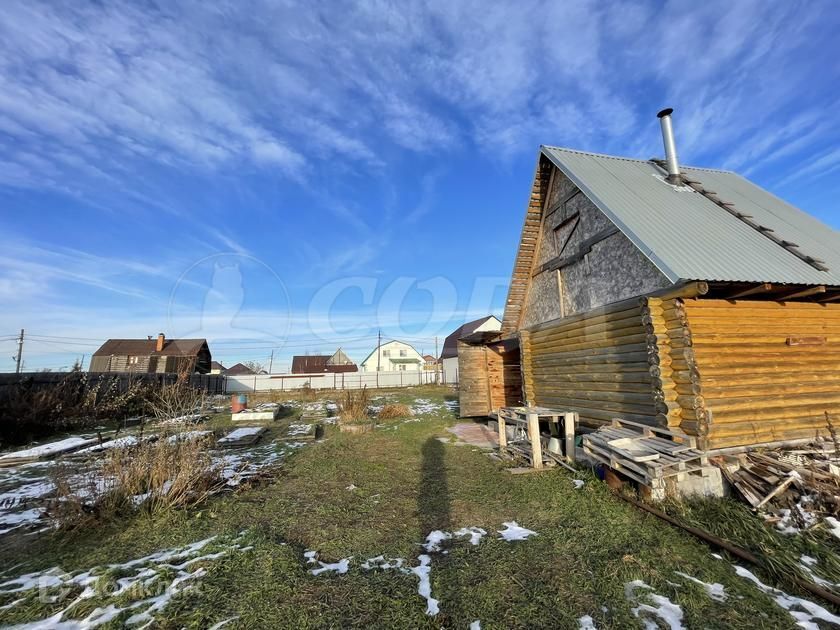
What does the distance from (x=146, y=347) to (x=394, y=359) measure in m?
32.9

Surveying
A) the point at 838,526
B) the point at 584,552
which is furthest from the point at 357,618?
the point at 838,526

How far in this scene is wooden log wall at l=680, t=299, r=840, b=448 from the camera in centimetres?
655

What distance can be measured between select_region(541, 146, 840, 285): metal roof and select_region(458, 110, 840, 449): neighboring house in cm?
4

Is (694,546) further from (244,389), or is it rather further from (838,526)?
(244,389)

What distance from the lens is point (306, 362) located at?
5994 centimetres

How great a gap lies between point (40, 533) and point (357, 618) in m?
4.60

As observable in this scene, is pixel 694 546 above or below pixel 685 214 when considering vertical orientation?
below

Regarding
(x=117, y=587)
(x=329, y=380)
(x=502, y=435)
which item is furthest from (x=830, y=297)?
(x=329, y=380)

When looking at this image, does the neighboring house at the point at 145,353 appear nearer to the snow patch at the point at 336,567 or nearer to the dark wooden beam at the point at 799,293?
the snow patch at the point at 336,567

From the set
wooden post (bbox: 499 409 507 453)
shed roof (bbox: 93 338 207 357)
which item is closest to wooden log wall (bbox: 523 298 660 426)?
wooden post (bbox: 499 409 507 453)

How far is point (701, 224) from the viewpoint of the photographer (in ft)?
26.2

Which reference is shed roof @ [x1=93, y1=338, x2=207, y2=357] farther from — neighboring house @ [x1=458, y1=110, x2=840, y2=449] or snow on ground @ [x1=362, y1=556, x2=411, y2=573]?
snow on ground @ [x1=362, y1=556, x2=411, y2=573]

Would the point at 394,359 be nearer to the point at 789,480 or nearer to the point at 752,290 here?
the point at 752,290

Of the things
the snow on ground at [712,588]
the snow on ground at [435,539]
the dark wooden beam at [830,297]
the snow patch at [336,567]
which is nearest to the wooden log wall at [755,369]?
the dark wooden beam at [830,297]
